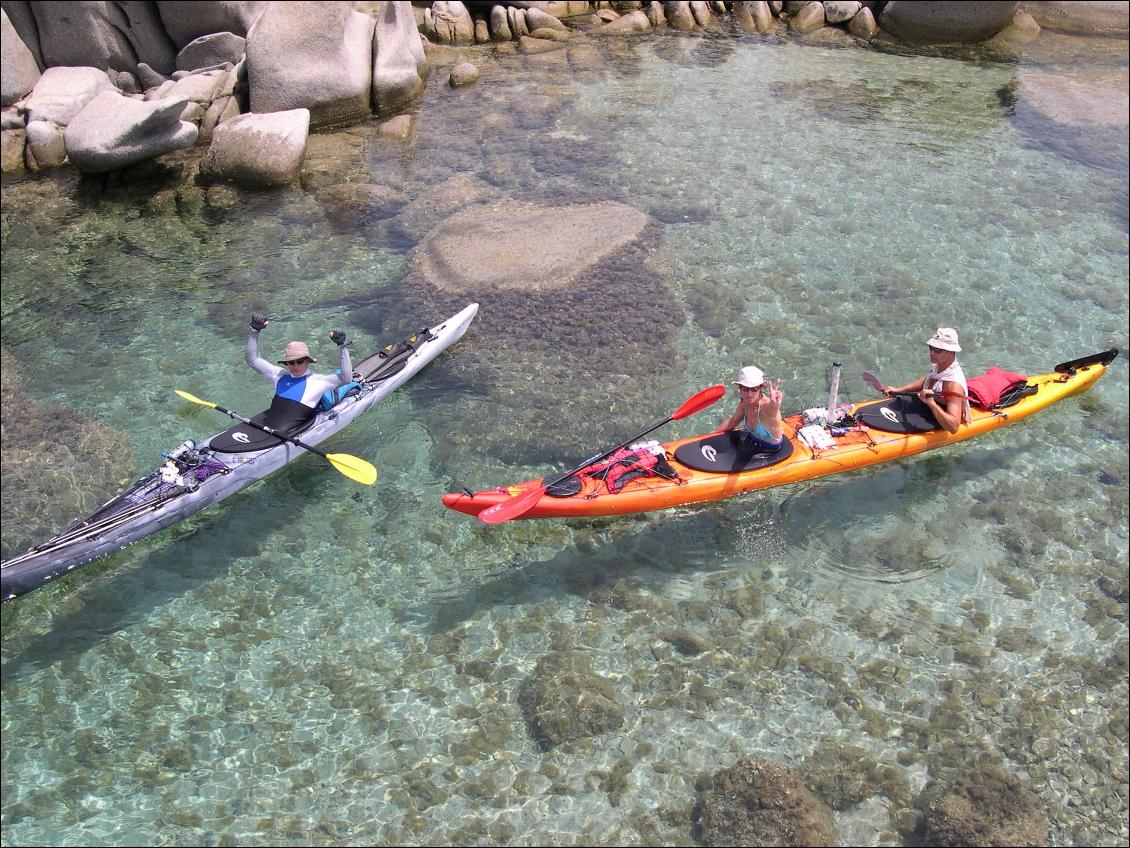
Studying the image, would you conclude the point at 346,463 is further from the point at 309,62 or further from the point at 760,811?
the point at 309,62

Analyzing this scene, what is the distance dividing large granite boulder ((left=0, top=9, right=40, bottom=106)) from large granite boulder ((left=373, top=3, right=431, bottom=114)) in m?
5.99

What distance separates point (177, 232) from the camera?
1308cm

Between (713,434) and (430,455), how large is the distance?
116 inches

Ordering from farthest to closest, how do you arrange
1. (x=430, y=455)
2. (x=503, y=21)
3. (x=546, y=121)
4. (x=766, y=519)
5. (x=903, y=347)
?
(x=503, y=21) → (x=546, y=121) → (x=903, y=347) → (x=430, y=455) → (x=766, y=519)

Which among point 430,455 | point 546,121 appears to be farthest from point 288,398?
point 546,121

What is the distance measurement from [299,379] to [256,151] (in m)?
6.65

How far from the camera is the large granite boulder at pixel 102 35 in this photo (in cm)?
1539

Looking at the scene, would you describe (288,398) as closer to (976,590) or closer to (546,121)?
(976,590)

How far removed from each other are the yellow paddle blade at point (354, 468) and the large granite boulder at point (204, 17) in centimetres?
1165

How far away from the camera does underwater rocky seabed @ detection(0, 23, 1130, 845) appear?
638 cm

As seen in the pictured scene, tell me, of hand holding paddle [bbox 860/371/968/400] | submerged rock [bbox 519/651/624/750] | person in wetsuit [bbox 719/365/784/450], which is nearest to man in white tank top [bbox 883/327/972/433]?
hand holding paddle [bbox 860/371/968/400]

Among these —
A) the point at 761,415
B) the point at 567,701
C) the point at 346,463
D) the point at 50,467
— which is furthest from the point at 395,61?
the point at 567,701

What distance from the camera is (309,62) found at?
50.5 ft

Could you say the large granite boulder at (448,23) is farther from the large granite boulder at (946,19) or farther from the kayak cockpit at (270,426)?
the kayak cockpit at (270,426)
